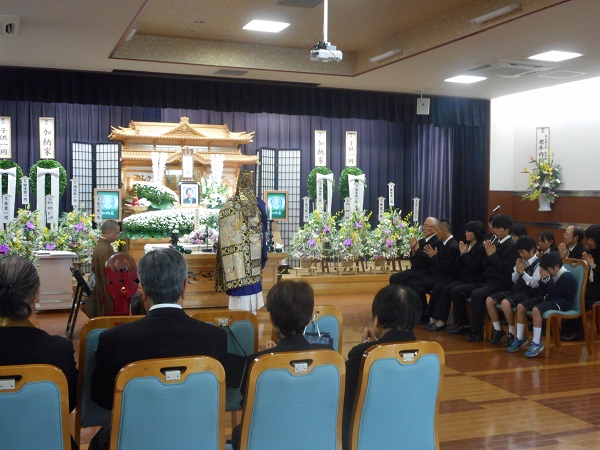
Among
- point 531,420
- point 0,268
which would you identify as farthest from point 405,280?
point 0,268

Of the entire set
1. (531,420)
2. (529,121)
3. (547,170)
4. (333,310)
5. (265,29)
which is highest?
(265,29)

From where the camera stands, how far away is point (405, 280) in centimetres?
834

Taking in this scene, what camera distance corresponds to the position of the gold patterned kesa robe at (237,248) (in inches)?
279

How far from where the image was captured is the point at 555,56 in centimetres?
875

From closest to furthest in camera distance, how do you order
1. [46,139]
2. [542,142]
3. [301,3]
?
[301,3] → [542,142] → [46,139]

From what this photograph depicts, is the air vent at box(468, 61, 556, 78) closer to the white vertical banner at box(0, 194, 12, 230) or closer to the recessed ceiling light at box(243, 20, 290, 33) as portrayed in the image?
the recessed ceiling light at box(243, 20, 290, 33)

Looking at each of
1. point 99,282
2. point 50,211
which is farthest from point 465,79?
point 99,282

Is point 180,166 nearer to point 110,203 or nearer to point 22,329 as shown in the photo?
point 110,203

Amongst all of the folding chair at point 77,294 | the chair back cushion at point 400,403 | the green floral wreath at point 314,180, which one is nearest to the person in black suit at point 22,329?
the chair back cushion at point 400,403

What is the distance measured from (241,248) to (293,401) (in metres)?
4.46

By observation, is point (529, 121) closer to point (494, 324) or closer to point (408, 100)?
point (408, 100)

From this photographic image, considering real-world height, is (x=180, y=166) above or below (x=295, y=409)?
above

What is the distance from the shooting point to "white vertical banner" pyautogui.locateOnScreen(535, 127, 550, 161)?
11266 mm

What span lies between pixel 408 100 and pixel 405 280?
13.3 feet
